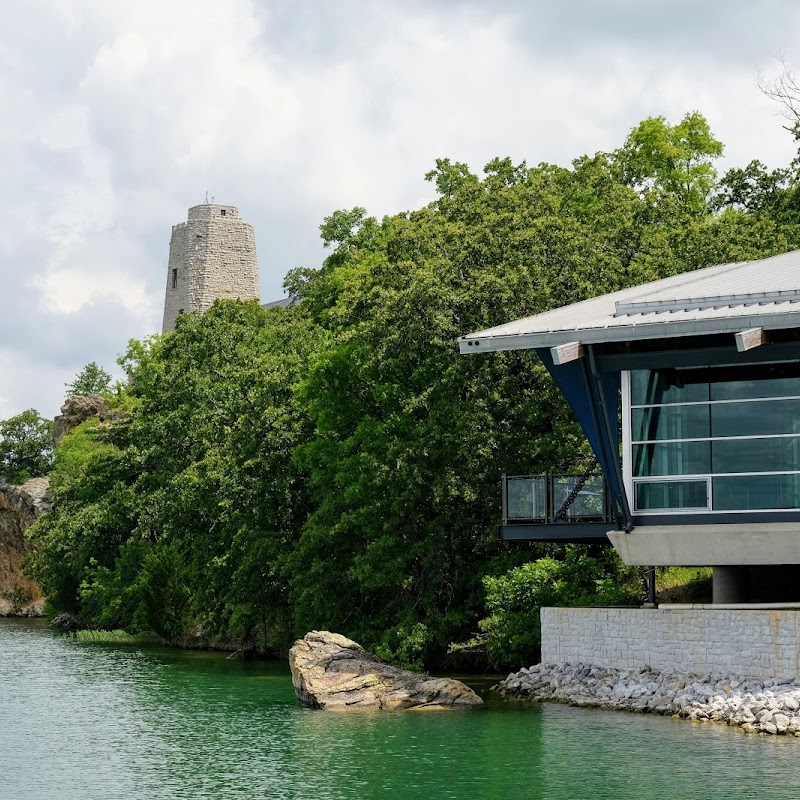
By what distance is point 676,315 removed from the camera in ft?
89.8

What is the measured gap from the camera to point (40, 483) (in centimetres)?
8875

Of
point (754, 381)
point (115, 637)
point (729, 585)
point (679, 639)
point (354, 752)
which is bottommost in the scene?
point (354, 752)

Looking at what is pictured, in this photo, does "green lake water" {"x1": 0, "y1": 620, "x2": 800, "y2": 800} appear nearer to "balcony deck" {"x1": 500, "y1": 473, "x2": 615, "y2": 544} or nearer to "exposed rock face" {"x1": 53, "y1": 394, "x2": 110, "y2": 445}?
"balcony deck" {"x1": 500, "y1": 473, "x2": 615, "y2": 544}

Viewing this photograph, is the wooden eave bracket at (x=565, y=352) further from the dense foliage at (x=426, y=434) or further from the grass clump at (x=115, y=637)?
the grass clump at (x=115, y=637)

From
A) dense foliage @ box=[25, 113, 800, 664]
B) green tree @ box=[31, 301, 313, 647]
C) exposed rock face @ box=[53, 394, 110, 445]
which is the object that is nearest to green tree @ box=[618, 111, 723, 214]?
dense foliage @ box=[25, 113, 800, 664]

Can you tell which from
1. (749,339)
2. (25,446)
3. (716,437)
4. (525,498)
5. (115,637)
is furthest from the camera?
(25,446)

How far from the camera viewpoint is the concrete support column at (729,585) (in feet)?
95.6

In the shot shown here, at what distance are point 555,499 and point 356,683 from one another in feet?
19.9

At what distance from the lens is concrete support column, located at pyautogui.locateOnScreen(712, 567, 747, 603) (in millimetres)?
29125

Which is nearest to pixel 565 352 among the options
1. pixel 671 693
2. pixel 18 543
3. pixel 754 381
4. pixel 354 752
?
pixel 754 381

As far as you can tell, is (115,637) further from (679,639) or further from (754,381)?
(754,381)

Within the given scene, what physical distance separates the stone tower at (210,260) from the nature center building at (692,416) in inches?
3055

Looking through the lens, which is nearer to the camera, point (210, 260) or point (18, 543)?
point (18, 543)

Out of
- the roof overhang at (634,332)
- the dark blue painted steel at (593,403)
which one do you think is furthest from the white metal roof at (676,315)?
the dark blue painted steel at (593,403)
